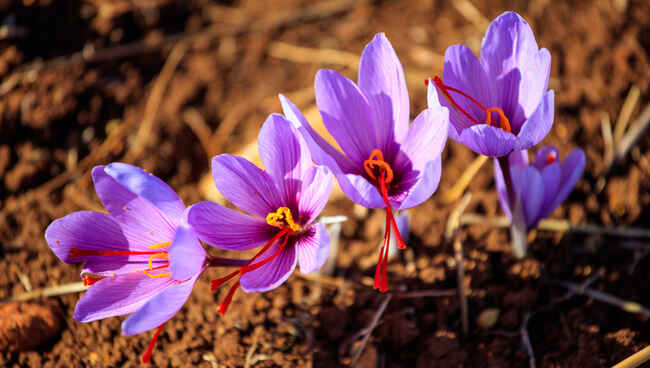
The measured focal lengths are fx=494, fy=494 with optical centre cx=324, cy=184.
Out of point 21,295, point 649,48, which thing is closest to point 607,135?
point 649,48

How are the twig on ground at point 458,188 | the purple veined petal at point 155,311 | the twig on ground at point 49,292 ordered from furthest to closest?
the twig on ground at point 458,188 → the twig on ground at point 49,292 → the purple veined petal at point 155,311

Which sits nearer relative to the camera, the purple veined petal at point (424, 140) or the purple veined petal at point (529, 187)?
the purple veined petal at point (424, 140)

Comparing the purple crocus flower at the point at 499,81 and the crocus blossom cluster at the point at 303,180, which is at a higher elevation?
the purple crocus flower at the point at 499,81

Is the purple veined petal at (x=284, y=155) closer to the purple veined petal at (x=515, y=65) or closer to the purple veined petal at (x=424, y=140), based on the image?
the purple veined petal at (x=424, y=140)

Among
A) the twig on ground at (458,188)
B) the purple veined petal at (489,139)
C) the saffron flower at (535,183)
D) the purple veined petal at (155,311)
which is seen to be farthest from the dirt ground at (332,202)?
the purple veined petal at (489,139)

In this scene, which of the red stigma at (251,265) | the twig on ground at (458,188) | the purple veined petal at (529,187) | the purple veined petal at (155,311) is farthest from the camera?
the twig on ground at (458,188)

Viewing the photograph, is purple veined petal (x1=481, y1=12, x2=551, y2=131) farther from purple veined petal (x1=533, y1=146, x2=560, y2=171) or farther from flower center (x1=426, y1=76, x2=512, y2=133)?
purple veined petal (x1=533, y1=146, x2=560, y2=171)

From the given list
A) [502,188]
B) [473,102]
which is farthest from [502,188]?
[473,102]
